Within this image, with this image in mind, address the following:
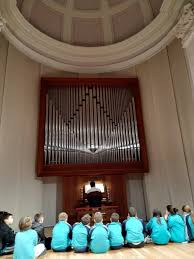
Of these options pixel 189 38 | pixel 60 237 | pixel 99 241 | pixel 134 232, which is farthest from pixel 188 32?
pixel 60 237

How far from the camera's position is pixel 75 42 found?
8.50 meters

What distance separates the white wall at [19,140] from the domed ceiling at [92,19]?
1777mm

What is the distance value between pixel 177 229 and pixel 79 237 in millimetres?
1931

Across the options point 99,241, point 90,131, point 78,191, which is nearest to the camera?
point 99,241

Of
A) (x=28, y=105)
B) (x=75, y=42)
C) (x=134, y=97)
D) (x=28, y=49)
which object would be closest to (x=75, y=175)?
(x=28, y=105)

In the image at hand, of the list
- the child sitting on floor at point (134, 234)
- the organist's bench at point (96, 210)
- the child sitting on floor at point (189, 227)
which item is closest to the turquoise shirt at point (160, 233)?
the child sitting on floor at point (134, 234)

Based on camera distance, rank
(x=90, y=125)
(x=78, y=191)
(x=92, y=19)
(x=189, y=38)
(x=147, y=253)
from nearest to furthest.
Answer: (x=147, y=253)
(x=189, y=38)
(x=78, y=191)
(x=90, y=125)
(x=92, y=19)

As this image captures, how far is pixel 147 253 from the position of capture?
3928 mm

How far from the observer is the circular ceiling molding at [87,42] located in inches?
275

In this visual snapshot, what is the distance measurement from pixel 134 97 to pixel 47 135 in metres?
3.06

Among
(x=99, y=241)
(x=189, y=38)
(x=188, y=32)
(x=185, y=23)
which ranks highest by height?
(x=185, y=23)

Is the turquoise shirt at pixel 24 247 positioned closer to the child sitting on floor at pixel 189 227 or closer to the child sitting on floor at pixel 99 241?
the child sitting on floor at pixel 99 241

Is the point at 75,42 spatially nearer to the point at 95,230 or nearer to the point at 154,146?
the point at 154,146

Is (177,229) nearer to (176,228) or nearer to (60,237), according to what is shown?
(176,228)
